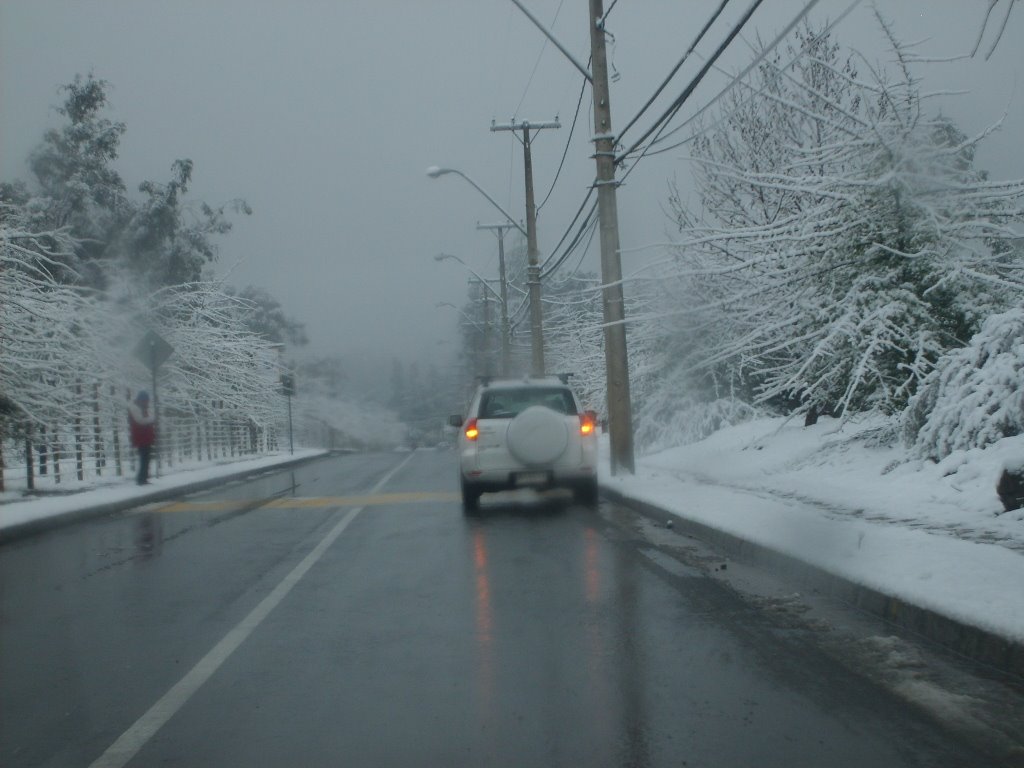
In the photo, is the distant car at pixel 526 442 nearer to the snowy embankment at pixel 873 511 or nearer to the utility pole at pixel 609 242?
the snowy embankment at pixel 873 511

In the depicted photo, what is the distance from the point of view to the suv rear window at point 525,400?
14906 millimetres

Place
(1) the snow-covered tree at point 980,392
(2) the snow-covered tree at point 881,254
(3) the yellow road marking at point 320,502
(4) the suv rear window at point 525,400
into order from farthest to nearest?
(3) the yellow road marking at point 320,502 < (4) the suv rear window at point 525,400 < (2) the snow-covered tree at point 881,254 < (1) the snow-covered tree at point 980,392

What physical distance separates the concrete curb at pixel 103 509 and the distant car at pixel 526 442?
540 centimetres

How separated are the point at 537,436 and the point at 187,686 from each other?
8449 millimetres

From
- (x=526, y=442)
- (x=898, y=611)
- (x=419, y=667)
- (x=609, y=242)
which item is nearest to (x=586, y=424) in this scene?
(x=526, y=442)

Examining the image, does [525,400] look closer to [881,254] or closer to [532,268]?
[881,254]

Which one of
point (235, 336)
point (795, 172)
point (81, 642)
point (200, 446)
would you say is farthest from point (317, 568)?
point (235, 336)

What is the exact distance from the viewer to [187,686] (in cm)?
593

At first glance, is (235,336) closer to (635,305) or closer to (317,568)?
(635,305)

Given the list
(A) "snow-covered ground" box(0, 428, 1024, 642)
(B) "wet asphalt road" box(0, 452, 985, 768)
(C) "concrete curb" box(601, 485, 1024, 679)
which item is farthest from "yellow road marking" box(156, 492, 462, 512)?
(C) "concrete curb" box(601, 485, 1024, 679)

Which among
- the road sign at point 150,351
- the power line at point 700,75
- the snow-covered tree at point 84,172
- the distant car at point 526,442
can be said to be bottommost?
the distant car at point 526,442

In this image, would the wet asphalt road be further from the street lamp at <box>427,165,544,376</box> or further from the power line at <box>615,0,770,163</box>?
the street lamp at <box>427,165,544,376</box>

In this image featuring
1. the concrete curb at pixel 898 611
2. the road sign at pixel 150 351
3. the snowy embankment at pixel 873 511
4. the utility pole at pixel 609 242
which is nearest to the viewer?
the concrete curb at pixel 898 611

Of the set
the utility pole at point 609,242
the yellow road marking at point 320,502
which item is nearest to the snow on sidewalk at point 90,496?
the yellow road marking at point 320,502
